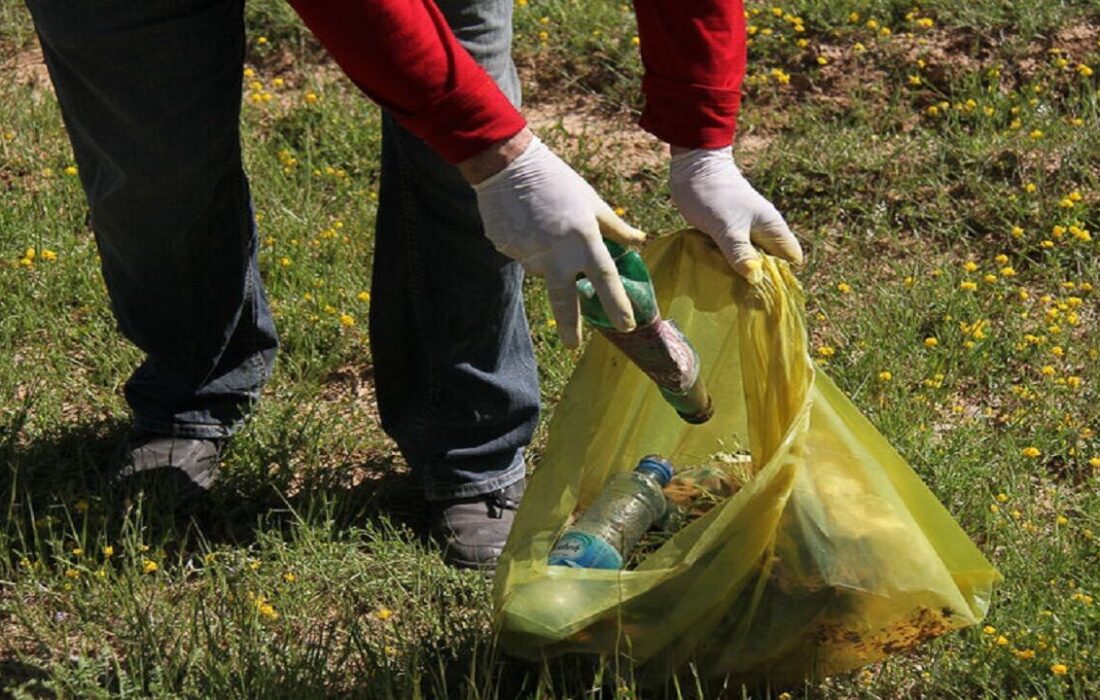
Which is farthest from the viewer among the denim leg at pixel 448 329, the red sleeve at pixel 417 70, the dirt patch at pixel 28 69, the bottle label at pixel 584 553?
the dirt patch at pixel 28 69

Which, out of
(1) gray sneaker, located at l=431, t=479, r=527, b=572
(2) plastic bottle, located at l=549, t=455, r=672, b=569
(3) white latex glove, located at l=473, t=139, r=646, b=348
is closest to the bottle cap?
(2) plastic bottle, located at l=549, t=455, r=672, b=569

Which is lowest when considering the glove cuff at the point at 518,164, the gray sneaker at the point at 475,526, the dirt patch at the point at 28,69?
the gray sneaker at the point at 475,526

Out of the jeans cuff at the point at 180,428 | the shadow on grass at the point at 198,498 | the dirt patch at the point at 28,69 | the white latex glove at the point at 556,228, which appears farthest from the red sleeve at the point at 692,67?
the dirt patch at the point at 28,69

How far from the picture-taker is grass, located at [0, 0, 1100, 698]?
246 cm

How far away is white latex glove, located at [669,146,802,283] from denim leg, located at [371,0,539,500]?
15.8 inches

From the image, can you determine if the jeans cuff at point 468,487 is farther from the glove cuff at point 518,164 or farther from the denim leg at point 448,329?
the glove cuff at point 518,164

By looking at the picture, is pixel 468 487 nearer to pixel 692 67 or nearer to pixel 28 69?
pixel 692 67

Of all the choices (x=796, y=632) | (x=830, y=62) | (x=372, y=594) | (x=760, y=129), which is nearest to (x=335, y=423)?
(x=372, y=594)

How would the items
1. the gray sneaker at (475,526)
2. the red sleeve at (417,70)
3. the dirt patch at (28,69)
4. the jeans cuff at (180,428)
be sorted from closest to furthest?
the red sleeve at (417,70) < the gray sneaker at (475,526) < the jeans cuff at (180,428) < the dirt patch at (28,69)

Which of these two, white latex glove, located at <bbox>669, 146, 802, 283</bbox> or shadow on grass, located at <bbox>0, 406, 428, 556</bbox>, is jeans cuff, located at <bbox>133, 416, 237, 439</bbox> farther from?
white latex glove, located at <bbox>669, 146, 802, 283</bbox>

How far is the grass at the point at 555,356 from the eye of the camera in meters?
2.46

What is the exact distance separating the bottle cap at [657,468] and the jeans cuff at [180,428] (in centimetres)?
82

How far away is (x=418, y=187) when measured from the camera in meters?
2.71

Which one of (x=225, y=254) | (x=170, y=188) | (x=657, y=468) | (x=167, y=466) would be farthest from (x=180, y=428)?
(x=657, y=468)
